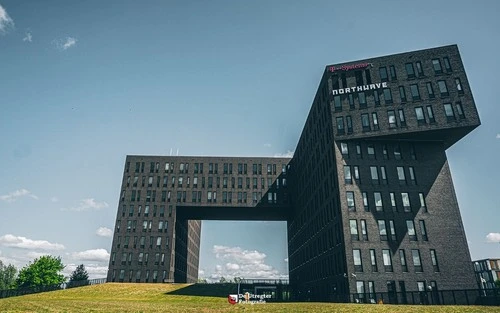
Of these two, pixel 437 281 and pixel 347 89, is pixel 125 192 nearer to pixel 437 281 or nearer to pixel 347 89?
pixel 347 89

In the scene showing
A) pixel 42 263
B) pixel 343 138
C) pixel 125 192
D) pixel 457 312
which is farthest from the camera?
pixel 42 263

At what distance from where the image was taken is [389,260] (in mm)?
44688

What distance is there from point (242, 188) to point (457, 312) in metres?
63.3

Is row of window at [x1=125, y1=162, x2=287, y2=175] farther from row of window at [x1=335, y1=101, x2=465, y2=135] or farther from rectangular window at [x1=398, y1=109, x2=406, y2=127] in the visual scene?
rectangular window at [x1=398, y1=109, x2=406, y2=127]

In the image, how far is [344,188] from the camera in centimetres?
4850

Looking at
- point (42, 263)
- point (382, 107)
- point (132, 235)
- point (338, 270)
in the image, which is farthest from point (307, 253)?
point (42, 263)

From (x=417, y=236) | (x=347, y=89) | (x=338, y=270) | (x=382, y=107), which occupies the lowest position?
(x=338, y=270)

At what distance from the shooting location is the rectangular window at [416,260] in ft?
144

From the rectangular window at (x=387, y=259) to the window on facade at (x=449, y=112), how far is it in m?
21.3

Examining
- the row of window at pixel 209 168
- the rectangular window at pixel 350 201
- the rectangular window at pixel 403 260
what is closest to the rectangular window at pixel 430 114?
the rectangular window at pixel 350 201

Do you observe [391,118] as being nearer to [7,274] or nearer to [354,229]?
[354,229]

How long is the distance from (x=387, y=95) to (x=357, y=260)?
25.7 m

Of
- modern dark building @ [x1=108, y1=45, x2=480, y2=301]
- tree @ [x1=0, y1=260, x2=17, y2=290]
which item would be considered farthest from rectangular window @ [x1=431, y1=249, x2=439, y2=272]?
tree @ [x1=0, y1=260, x2=17, y2=290]

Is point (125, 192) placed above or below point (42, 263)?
above
